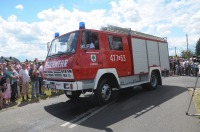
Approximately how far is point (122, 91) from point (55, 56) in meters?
4.74

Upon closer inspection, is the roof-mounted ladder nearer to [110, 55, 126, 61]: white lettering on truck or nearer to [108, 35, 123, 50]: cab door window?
[108, 35, 123, 50]: cab door window

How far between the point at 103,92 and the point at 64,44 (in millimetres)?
2268

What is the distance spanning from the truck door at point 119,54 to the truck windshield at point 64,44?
5.00 feet

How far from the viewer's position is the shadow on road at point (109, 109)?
710 centimetres

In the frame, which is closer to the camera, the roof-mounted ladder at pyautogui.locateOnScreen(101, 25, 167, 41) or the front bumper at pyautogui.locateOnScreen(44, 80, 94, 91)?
the front bumper at pyautogui.locateOnScreen(44, 80, 94, 91)

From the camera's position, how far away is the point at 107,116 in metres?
7.57

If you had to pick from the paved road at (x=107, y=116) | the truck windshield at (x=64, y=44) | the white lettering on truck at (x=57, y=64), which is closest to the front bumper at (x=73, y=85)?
the white lettering on truck at (x=57, y=64)

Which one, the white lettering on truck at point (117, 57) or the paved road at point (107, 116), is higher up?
the white lettering on truck at point (117, 57)

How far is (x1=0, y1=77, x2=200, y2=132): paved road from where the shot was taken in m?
6.42

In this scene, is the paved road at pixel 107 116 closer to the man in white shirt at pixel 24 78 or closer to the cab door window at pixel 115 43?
the man in white shirt at pixel 24 78

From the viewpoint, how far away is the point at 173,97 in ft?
33.8

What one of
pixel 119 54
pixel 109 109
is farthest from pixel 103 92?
pixel 119 54

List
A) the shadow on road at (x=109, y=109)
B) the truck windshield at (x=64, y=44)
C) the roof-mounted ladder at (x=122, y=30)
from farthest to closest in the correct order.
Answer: the roof-mounted ladder at (x=122, y=30) → the truck windshield at (x=64, y=44) → the shadow on road at (x=109, y=109)

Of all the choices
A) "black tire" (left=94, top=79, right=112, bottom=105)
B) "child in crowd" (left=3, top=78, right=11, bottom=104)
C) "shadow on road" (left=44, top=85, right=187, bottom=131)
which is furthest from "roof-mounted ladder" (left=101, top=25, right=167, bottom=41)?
"child in crowd" (left=3, top=78, right=11, bottom=104)
